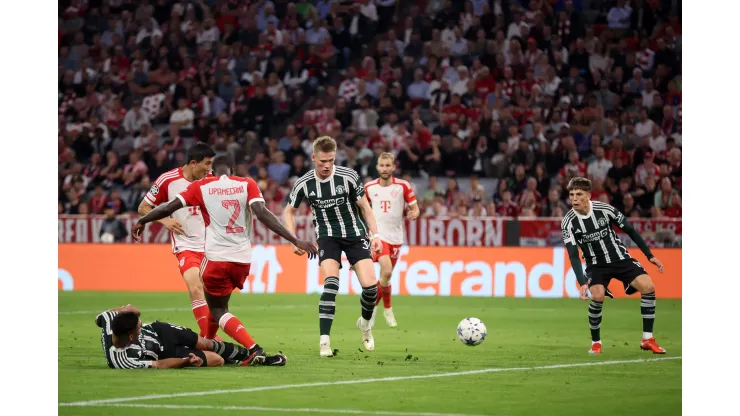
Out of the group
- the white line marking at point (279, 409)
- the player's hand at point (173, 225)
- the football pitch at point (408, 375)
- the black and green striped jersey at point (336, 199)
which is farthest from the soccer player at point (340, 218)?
the white line marking at point (279, 409)

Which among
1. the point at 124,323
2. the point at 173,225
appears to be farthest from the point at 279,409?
the point at 173,225

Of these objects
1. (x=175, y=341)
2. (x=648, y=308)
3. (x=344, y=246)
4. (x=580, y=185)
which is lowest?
(x=175, y=341)

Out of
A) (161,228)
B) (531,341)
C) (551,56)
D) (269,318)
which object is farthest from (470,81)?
(531,341)

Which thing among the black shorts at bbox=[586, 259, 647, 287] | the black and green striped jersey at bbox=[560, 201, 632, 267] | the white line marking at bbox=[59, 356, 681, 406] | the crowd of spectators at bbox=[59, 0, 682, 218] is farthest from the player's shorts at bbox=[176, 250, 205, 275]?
the crowd of spectators at bbox=[59, 0, 682, 218]

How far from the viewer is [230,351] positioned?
9.73m

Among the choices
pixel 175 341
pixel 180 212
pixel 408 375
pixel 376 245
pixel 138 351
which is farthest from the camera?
pixel 180 212

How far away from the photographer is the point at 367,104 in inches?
977

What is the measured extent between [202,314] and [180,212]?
132 cm

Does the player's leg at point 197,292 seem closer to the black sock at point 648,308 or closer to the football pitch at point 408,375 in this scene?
the football pitch at point 408,375

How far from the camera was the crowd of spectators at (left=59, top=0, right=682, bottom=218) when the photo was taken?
72.6 feet

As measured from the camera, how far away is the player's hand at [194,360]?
9.41 metres

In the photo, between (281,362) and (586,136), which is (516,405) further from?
(586,136)

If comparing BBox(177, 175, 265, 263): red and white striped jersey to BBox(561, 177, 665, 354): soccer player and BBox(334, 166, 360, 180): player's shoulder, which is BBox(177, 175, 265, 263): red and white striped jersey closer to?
BBox(334, 166, 360, 180): player's shoulder

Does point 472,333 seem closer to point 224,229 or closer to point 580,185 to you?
point 580,185
